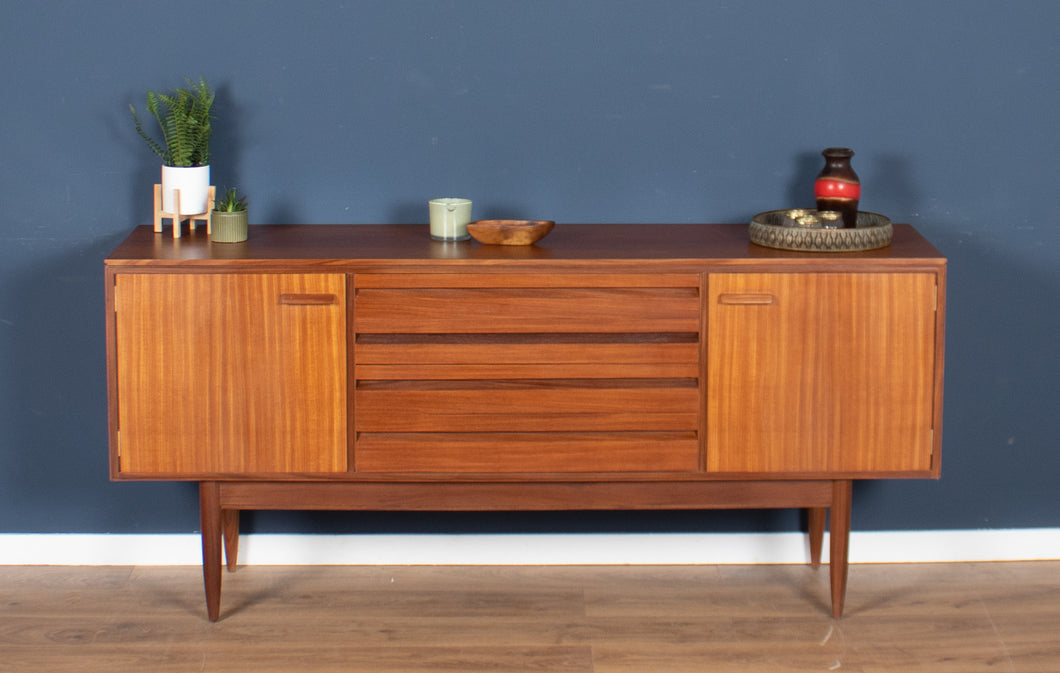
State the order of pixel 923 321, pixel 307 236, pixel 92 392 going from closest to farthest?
pixel 923 321, pixel 307 236, pixel 92 392

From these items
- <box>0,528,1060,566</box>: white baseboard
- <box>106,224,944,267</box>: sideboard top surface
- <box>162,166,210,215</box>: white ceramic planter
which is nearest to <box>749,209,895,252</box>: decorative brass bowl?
<box>106,224,944,267</box>: sideboard top surface

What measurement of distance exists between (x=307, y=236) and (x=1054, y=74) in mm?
1757

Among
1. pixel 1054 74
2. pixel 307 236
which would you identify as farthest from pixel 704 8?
pixel 307 236

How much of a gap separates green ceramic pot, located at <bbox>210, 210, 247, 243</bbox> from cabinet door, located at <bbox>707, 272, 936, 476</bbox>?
1.03 meters

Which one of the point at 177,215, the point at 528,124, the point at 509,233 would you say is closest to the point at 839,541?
the point at 509,233

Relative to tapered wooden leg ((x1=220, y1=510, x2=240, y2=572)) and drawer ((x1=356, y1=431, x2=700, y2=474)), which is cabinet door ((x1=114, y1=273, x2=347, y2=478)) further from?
tapered wooden leg ((x1=220, y1=510, x2=240, y2=572))

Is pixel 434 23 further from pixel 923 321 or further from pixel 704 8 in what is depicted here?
pixel 923 321

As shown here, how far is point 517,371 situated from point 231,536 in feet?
3.01

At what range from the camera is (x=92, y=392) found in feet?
10.8

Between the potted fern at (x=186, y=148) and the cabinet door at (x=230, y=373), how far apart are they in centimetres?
32

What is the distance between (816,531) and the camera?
3336 millimetres

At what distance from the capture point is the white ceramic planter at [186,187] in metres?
3.05

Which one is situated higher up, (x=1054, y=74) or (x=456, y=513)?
(x=1054, y=74)

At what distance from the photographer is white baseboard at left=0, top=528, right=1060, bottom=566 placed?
337cm
